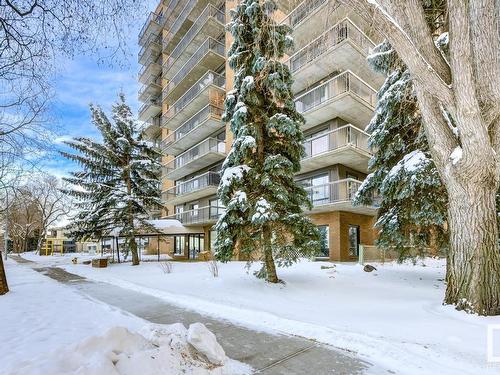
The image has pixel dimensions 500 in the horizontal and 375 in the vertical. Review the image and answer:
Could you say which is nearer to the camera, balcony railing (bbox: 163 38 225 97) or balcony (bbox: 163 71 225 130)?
balcony (bbox: 163 71 225 130)

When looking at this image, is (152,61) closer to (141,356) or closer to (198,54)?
(198,54)

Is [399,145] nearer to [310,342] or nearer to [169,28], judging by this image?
[310,342]

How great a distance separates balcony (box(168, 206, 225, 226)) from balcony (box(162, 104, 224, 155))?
6.71 meters

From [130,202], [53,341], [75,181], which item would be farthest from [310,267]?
[75,181]

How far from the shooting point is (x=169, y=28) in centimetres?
3256

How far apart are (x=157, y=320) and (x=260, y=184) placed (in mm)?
4810

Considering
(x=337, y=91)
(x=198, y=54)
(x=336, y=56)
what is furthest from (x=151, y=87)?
(x=337, y=91)

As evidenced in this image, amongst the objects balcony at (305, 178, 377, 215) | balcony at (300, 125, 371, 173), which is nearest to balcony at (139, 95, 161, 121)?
balcony at (300, 125, 371, 173)

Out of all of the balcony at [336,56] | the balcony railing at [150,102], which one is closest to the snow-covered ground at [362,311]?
the balcony at [336,56]

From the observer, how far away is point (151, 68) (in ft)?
119

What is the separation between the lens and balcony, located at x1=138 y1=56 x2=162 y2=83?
3600 centimetres

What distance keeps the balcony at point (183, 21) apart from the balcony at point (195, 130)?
33.8 ft

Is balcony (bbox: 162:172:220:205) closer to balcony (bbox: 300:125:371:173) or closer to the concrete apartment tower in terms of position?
the concrete apartment tower

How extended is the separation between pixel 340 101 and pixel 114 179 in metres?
14.1
